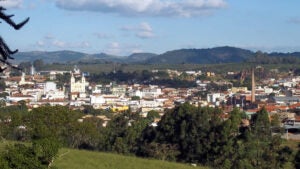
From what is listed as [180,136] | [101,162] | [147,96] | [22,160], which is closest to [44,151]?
[22,160]

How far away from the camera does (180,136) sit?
27.8 metres

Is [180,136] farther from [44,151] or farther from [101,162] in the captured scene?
[44,151]

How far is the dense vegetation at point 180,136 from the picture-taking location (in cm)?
2266

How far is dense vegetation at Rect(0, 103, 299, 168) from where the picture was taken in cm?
2266

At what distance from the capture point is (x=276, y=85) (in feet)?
325

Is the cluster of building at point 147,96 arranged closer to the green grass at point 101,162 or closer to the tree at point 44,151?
the green grass at point 101,162

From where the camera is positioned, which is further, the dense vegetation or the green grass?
the dense vegetation

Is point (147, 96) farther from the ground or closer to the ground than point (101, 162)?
closer to the ground

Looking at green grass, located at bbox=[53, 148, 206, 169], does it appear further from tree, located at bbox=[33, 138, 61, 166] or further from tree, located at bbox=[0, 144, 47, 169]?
tree, located at bbox=[0, 144, 47, 169]

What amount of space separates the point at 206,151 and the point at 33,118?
7228mm

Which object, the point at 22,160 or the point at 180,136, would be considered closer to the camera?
the point at 22,160

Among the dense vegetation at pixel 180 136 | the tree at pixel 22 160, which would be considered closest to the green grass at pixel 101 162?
the dense vegetation at pixel 180 136

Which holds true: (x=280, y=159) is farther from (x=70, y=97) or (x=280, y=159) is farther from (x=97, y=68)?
(x=97, y=68)

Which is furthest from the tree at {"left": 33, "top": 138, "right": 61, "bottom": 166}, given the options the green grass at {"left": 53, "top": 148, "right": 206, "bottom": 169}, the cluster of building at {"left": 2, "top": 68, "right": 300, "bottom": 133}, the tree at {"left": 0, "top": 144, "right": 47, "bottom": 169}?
the cluster of building at {"left": 2, "top": 68, "right": 300, "bottom": 133}
